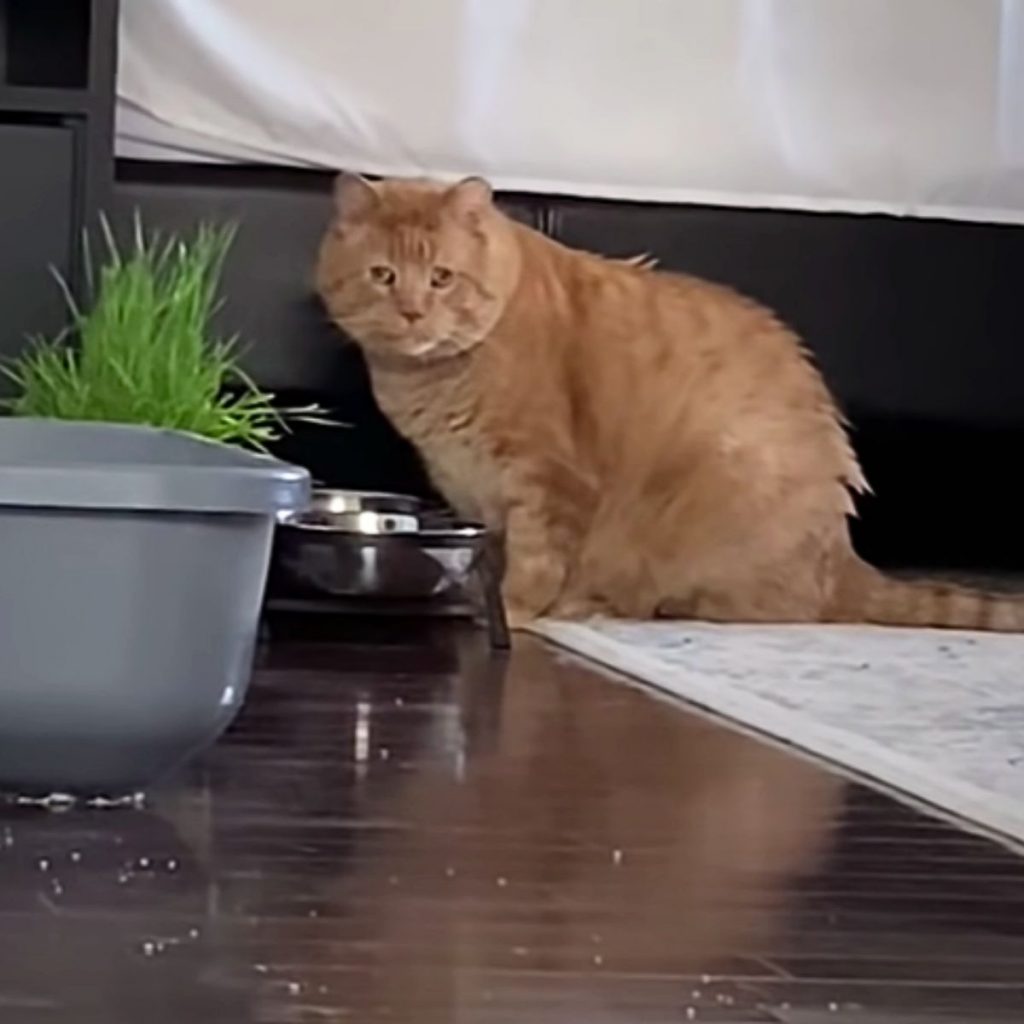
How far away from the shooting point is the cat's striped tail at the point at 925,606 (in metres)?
2.62

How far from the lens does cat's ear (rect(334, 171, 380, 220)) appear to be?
8.27 ft

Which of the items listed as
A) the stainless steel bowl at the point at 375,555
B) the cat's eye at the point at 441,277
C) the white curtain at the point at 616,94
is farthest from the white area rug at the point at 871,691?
the white curtain at the point at 616,94

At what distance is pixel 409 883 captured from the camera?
4.03 feet

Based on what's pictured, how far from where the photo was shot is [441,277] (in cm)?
258

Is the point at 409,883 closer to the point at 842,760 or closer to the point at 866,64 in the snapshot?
the point at 842,760

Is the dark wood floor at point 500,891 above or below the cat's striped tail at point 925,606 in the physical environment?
above

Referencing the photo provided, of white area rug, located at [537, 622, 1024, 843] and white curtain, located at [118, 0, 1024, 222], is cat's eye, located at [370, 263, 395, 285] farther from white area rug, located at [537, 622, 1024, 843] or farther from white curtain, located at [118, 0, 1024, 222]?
white area rug, located at [537, 622, 1024, 843]

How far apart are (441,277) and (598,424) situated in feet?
0.79

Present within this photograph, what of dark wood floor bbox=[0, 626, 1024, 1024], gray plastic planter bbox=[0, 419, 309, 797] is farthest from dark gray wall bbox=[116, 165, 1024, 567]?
gray plastic planter bbox=[0, 419, 309, 797]

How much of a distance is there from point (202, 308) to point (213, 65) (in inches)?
19.4

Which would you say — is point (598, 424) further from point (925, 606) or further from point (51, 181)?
point (51, 181)

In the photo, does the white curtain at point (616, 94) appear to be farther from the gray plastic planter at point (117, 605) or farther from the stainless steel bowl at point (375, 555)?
the gray plastic planter at point (117, 605)

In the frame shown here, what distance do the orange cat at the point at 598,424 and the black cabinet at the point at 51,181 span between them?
0.28m

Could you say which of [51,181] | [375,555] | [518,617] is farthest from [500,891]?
[51,181]
